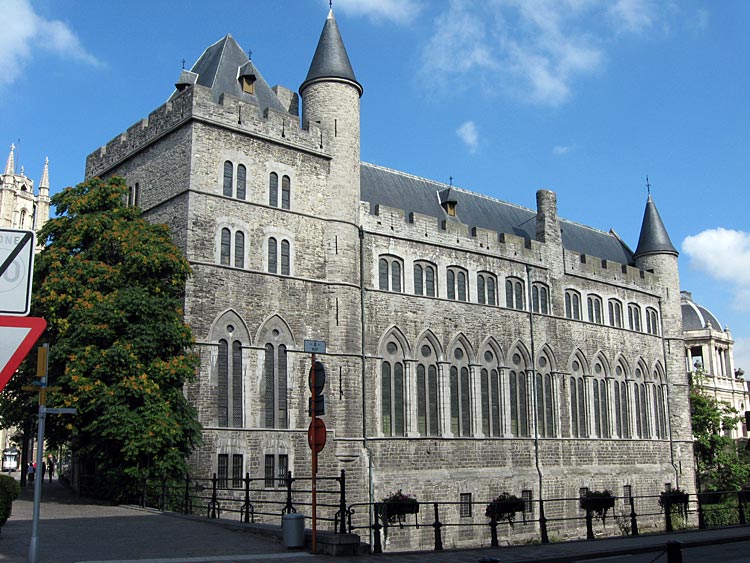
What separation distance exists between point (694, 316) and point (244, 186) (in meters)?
52.8

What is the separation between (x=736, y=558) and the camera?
1442 centimetres

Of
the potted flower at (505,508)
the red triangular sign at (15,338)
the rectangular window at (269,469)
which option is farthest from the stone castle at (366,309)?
the red triangular sign at (15,338)

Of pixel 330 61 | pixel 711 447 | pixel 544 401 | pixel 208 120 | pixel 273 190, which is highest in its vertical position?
pixel 330 61

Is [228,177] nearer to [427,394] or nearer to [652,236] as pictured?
[427,394]

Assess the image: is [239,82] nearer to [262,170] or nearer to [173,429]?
[262,170]

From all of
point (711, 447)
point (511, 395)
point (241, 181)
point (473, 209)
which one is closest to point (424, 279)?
point (511, 395)

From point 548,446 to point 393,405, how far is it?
940 cm

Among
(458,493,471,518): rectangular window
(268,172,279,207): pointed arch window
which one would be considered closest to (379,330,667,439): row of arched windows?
(458,493,471,518): rectangular window

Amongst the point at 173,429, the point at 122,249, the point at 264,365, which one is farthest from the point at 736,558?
the point at 122,249

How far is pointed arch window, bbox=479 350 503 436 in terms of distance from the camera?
34.7 meters

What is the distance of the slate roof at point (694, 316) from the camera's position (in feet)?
226

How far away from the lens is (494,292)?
119 feet

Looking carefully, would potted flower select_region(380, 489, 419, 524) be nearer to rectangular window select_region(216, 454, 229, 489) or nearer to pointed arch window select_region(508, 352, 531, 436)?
rectangular window select_region(216, 454, 229, 489)

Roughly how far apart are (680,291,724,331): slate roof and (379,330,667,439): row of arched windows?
89.2 ft
